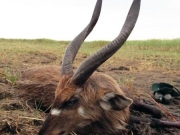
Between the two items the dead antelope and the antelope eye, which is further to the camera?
the antelope eye

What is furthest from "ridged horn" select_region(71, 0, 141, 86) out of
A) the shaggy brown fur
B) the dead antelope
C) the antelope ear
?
the antelope ear

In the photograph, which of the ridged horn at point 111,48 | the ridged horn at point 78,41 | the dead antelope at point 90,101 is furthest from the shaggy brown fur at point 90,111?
the ridged horn at point 78,41

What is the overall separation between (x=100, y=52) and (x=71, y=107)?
64 centimetres

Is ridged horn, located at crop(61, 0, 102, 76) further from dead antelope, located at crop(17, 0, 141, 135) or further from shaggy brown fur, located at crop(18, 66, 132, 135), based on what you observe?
shaggy brown fur, located at crop(18, 66, 132, 135)

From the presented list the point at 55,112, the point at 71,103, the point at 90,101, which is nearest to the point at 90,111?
the point at 90,101

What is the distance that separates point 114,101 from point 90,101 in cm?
28

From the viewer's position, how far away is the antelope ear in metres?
3.88

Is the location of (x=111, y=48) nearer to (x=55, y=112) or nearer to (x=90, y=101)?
(x=90, y=101)

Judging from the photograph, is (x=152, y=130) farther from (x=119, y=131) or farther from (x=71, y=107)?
(x=71, y=107)

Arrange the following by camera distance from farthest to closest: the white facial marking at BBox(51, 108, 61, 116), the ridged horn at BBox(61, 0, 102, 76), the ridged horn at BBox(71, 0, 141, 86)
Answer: the ridged horn at BBox(61, 0, 102, 76)
the white facial marking at BBox(51, 108, 61, 116)
the ridged horn at BBox(71, 0, 141, 86)

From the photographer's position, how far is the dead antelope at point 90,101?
12.6 ft

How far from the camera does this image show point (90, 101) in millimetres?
4098

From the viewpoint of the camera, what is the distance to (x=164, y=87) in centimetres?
626

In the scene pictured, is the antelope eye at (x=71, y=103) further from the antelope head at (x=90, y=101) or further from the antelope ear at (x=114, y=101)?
the antelope ear at (x=114, y=101)
